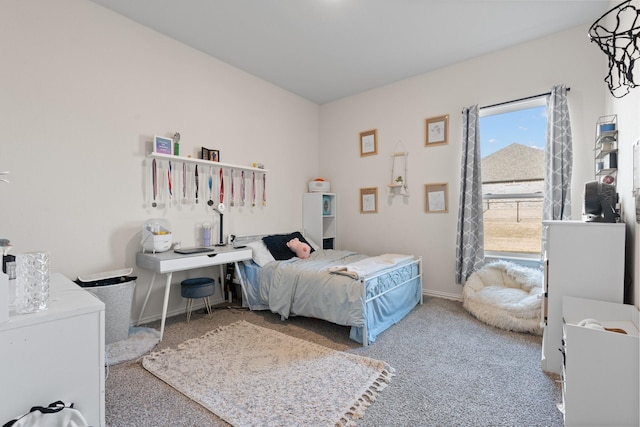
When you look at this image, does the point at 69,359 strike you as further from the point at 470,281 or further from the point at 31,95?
the point at 470,281

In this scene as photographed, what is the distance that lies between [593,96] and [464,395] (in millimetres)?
2869

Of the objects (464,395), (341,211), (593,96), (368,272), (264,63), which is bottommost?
(464,395)

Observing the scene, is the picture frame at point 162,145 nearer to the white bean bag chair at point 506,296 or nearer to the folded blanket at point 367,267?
the folded blanket at point 367,267

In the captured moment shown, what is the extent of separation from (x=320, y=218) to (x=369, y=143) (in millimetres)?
1264

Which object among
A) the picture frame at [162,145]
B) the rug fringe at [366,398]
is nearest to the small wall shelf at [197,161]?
the picture frame at [162,145]

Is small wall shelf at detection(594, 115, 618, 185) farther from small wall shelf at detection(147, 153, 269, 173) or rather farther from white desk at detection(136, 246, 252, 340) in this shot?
small wall shelf at detection(147, 153, 269, 173)

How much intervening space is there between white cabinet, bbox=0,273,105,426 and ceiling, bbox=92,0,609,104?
2478 mm

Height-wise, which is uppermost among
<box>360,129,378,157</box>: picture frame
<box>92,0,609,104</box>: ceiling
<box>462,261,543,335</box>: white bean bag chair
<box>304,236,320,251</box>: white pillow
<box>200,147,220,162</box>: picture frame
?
<box>92,0,609,104</box>: ceiling

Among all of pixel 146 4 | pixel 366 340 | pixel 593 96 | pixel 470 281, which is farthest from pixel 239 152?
pixel 593 96

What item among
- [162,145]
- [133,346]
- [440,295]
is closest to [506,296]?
[440,295]

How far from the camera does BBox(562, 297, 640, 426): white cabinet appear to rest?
3.95 feet

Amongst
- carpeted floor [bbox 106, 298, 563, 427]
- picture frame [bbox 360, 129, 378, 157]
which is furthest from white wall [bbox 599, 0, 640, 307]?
picture frame [bbox 360, 129, 378, 157]

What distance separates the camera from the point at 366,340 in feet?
7.53

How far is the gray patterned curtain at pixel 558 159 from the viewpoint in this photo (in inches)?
107
